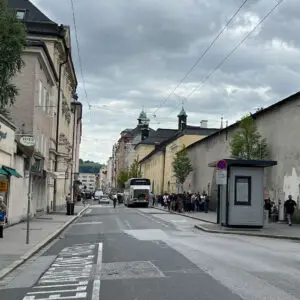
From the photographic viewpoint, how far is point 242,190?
27109mm

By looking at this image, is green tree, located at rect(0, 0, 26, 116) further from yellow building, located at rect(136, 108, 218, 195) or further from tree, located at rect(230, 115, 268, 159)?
yellow building, located at rect(136, 108, 218, 195)

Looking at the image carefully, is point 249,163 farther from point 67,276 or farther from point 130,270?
point 67,276

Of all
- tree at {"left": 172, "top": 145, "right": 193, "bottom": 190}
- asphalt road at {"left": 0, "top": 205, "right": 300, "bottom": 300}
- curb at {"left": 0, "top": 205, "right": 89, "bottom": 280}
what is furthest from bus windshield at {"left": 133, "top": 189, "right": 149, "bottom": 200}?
asphalt road at {"left": 0, "top": 205, "right": 300, "bottom": 300}

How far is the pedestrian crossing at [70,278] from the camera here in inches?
369

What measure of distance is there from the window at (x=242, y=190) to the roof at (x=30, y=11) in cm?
2609

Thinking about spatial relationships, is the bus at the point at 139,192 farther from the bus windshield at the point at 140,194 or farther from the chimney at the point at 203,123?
the chimney at the point at 203,123

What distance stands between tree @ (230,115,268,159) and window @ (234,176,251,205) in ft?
40.7

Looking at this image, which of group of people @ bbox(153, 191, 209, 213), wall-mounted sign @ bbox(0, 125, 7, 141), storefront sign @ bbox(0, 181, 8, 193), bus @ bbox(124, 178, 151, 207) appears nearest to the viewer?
storefront sign @ bbox(0, 181, 8, 193)

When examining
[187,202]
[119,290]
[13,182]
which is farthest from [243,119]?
[119,290]

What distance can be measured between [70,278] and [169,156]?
270 feet

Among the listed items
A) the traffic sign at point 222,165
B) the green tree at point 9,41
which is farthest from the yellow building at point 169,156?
the green tree at point 9,41

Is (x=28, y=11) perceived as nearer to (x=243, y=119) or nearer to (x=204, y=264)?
(x=243, y=119)

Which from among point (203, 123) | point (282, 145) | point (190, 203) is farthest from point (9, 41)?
point (203, 123)

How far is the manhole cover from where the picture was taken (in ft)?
36.6
